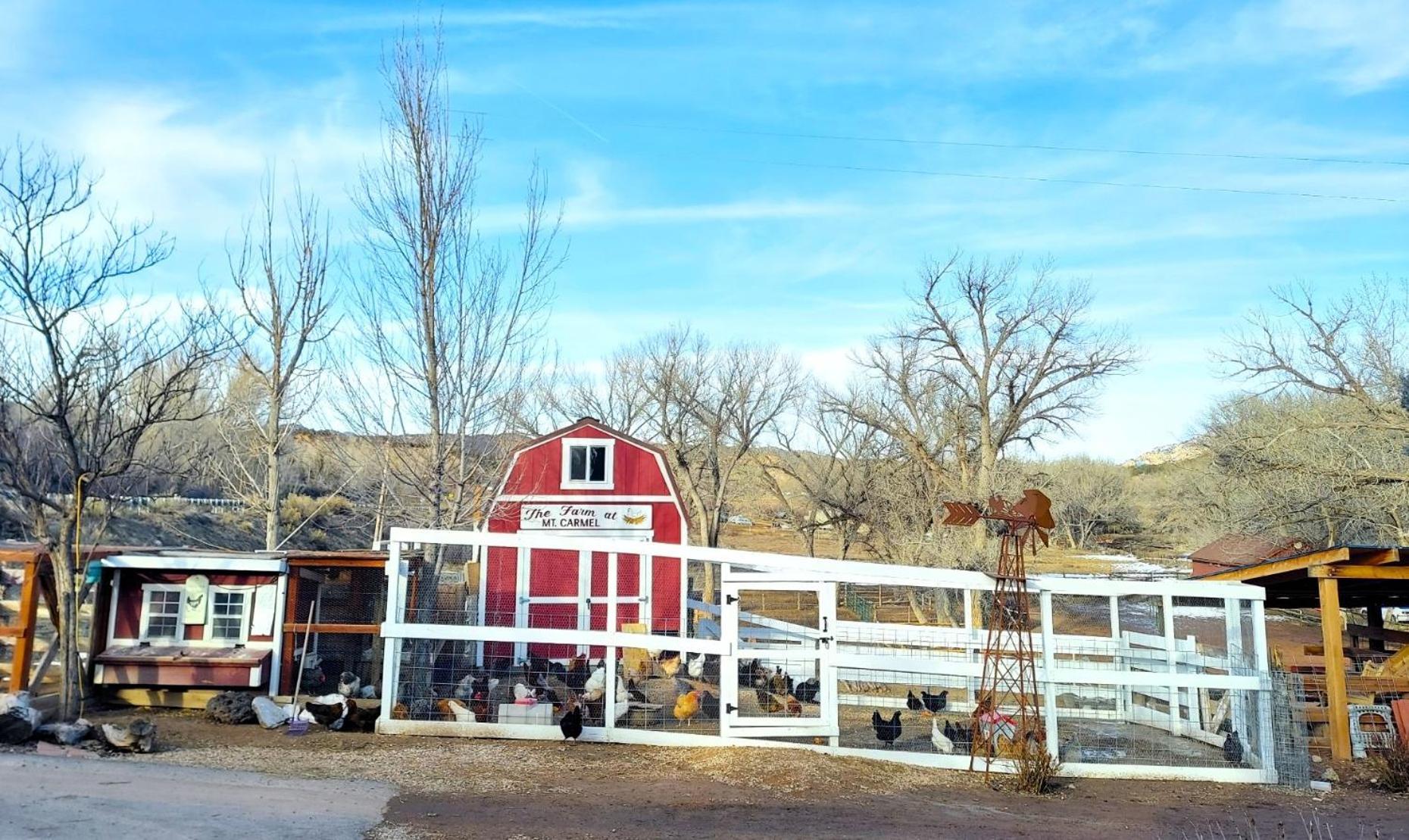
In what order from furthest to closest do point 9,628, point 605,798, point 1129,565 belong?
point 1129,565, point 9,628, point 605,798

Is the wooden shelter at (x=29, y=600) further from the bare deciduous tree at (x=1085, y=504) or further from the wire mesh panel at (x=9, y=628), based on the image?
the bare deciduous tree at (x=1085, y=504)

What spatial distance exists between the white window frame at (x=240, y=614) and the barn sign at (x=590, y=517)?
265 inches

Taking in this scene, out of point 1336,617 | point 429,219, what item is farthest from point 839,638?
point 429,219

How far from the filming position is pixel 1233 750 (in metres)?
11.8

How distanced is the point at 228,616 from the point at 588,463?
7.81m

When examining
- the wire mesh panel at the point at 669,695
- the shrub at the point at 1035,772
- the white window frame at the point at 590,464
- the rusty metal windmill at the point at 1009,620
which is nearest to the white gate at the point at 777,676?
the wire mesh panel at the point at 669,695

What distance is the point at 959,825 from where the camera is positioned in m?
→ 8.59

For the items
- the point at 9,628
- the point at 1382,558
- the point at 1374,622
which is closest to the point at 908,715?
the point at 1382,558

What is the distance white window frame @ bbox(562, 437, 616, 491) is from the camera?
63.5 ft

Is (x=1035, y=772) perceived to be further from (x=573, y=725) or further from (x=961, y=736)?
(x=573, y=725)

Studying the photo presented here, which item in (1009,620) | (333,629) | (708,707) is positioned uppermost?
(1009,620)

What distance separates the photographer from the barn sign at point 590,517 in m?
19.3

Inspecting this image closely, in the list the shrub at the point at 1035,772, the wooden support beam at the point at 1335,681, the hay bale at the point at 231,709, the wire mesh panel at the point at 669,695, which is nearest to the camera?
the shrub at the point at 1035,772

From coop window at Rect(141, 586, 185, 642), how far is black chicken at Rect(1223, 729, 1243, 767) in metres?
13.3
